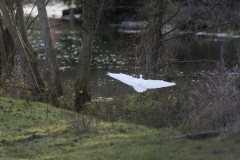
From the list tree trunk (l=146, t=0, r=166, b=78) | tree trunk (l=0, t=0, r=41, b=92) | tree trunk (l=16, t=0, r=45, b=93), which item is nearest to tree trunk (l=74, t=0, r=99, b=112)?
tree trunk (l=16, t=0, r=45, b=93)

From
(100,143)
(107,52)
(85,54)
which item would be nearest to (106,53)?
(107,52)

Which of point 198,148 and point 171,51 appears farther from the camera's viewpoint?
point 171,51

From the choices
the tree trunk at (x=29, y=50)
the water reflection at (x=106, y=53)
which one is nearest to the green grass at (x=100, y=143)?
the tree trunk at (x=29, y=50)

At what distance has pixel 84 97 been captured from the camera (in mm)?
15578

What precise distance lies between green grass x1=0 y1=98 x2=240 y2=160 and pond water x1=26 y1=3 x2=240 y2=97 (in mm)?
4543

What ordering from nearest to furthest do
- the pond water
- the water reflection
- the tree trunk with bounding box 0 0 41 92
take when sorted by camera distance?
the tree trunk with bounding box 0 0 41 92, the pond water, the water reflection

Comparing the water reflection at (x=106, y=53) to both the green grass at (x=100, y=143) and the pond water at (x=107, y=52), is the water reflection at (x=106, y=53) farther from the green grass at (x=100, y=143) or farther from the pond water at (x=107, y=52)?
the green grass at (x=100, y=143)

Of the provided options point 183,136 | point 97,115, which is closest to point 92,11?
point 97,115

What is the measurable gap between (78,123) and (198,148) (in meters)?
3.17

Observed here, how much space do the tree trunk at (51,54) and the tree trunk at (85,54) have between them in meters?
0.63

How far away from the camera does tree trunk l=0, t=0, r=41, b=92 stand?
14.3 meters

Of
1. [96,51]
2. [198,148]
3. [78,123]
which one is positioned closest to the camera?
[198,148]

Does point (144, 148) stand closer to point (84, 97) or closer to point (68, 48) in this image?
point (84, 97)

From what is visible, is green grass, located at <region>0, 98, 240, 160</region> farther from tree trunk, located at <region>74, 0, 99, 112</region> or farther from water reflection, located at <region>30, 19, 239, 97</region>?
water reflection, located at <region>30, 19, 239, 97</region>
